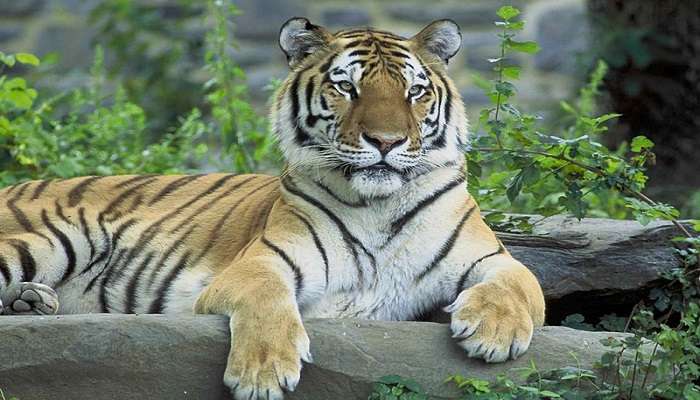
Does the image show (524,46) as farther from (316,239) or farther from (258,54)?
(258,54)

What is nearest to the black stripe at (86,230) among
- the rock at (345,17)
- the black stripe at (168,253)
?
the black stripe at (168,253)

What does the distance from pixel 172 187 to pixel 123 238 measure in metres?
0.40

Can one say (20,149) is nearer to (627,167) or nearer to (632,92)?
(627,167)

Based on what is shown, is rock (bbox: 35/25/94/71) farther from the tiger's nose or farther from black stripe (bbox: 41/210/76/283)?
the tiger's nose

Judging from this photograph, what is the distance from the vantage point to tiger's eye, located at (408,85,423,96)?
13.9 ft

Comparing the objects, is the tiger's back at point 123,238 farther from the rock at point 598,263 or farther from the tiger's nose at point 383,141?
the rock at point 598,263

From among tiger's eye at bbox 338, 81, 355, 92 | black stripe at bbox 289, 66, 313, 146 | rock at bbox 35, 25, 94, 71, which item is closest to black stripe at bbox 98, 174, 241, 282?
black stripe at bbox 289, 66, 313, 146

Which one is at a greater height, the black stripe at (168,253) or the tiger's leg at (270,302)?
the tiger's leg at (270,302)

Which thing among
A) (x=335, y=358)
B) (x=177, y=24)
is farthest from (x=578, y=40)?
(x=335, y=358)

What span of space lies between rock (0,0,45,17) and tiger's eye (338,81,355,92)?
20.0 ft

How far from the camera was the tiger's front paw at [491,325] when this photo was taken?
369cm

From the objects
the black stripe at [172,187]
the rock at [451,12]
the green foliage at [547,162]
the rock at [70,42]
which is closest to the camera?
the green foliage at [547,162]

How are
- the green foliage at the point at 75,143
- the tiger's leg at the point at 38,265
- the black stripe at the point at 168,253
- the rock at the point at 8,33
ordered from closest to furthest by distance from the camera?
the tiger's leg at the point at 38,265
the black stripe at the point at 168,253
the green foliage at the point at 75,143
the rock at the point at 8,33

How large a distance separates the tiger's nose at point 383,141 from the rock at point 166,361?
2.05ft
